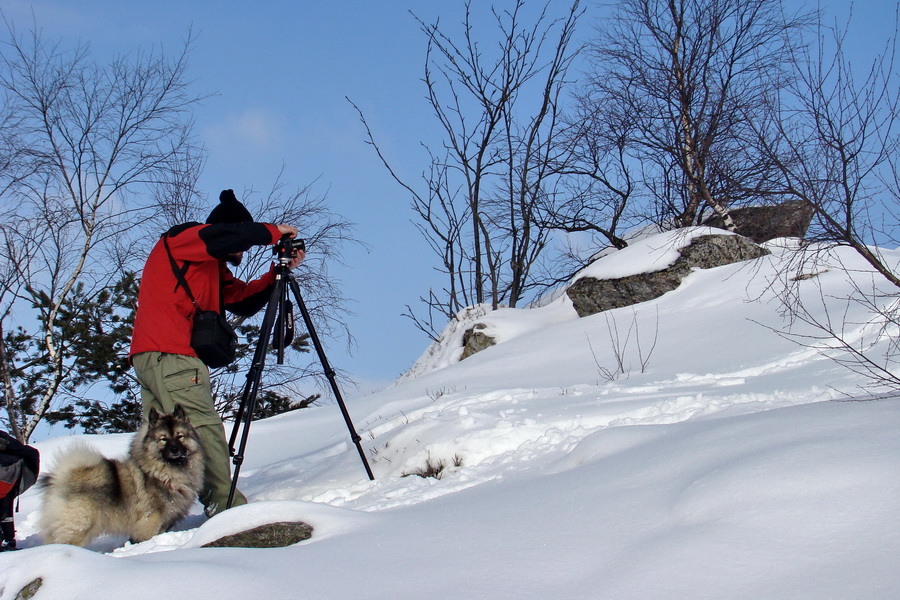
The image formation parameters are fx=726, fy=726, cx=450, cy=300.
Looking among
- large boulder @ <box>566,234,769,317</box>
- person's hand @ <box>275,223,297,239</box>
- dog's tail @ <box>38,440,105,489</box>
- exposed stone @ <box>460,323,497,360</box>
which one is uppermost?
person's hand @ <box>275,223,297,239</box>

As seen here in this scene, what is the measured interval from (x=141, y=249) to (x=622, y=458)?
39.2 feet

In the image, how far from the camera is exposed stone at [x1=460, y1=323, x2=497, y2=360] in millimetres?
12211

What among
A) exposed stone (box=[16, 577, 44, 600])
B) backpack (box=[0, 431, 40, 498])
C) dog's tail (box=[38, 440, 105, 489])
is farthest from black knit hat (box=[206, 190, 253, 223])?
exposed stone (box=[16, 577, 44, 600])

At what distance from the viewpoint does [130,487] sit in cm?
445

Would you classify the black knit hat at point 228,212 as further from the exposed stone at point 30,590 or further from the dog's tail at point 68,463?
the exposed stone at point 30,590

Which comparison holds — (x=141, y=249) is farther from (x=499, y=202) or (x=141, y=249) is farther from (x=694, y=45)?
(x=694, y=45)

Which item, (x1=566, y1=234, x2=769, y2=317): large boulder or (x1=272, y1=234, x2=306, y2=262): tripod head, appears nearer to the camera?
(x1=272, y1=234, x2=306, y2=262): tripod head

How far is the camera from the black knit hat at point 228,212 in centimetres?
498

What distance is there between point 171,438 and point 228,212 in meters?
1.56

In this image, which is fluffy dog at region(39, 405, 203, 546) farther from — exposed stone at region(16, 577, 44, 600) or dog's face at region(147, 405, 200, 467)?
exposed stone at region(16, 577, 44, 600)

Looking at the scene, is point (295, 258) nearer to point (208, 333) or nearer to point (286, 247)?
point (286, 247)

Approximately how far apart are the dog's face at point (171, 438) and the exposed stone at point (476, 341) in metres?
7.81

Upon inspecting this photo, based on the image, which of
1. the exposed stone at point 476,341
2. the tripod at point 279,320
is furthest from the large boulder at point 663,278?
the tripod at point 279,320

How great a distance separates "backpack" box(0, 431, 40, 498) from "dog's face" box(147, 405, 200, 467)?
0.92m
